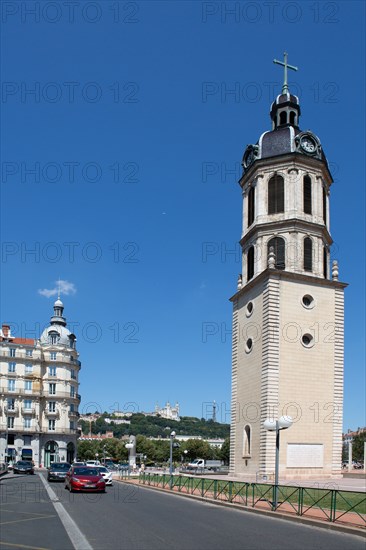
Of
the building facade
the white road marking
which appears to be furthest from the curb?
the building facade

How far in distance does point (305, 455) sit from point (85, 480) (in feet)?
57.2

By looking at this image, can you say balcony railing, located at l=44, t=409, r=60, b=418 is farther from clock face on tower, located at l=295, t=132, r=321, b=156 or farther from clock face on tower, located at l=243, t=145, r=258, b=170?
clock face on tower, located at l=295, t=132, r=321, b=156

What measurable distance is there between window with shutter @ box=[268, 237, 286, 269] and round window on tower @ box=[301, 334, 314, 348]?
205 inches

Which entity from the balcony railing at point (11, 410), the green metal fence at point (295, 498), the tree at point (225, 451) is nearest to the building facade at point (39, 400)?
the balcony railing at point (11, 410)

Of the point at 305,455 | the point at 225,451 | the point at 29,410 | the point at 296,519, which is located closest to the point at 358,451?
the point at 225,451

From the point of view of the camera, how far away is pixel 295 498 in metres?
20.5

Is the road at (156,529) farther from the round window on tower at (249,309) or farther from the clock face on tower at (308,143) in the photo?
the clock face on tower at (308,143)

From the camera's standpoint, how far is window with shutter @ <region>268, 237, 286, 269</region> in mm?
45188

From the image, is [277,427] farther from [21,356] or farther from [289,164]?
[21,356]

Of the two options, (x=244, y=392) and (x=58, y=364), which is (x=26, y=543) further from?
(x=58, y=364)

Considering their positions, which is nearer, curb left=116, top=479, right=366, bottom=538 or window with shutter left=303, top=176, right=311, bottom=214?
curb left=116, top=479, right=366, bottom=538

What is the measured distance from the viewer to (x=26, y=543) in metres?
12.9

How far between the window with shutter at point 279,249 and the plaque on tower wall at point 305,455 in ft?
40.9

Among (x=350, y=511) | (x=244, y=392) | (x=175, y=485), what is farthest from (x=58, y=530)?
(x=244, y=392)
